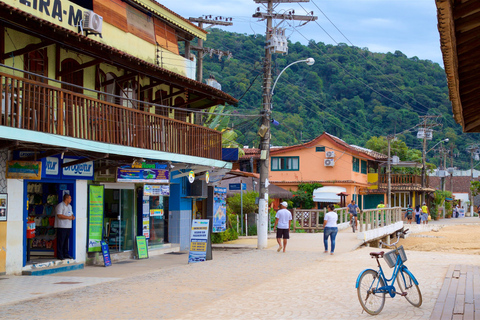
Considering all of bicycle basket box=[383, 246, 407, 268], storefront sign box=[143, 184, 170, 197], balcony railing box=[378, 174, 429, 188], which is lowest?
bicycle basket box=[383, 246, 407, 268]

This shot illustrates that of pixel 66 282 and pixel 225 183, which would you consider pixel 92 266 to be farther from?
pixel 225 183

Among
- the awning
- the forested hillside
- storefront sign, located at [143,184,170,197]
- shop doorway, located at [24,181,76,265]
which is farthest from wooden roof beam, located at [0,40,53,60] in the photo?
the forested hillside

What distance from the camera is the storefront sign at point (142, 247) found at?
20.1 meters

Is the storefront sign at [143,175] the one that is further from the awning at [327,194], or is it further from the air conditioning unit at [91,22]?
the awning at [327,194]

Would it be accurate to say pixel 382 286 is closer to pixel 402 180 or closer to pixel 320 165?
pixel 320 165

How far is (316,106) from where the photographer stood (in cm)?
7762

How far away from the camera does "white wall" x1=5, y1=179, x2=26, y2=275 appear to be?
14812 mm

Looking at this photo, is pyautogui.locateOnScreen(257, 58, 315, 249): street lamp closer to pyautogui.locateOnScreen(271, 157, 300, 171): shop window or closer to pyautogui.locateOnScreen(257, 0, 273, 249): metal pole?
pyautogui.locateOnScreen(257, 0, 273, 249): metal pole

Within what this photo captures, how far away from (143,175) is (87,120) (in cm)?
417

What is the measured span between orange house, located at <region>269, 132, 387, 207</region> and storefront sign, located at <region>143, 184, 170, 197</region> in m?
32.4

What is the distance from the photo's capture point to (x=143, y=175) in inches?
762

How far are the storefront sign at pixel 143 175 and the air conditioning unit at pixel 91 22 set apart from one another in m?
4.36

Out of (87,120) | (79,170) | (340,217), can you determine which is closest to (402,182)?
(340,217)

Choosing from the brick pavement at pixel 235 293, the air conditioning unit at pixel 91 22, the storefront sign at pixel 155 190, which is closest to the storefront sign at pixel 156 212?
the storefront sign at pixel 155 190
